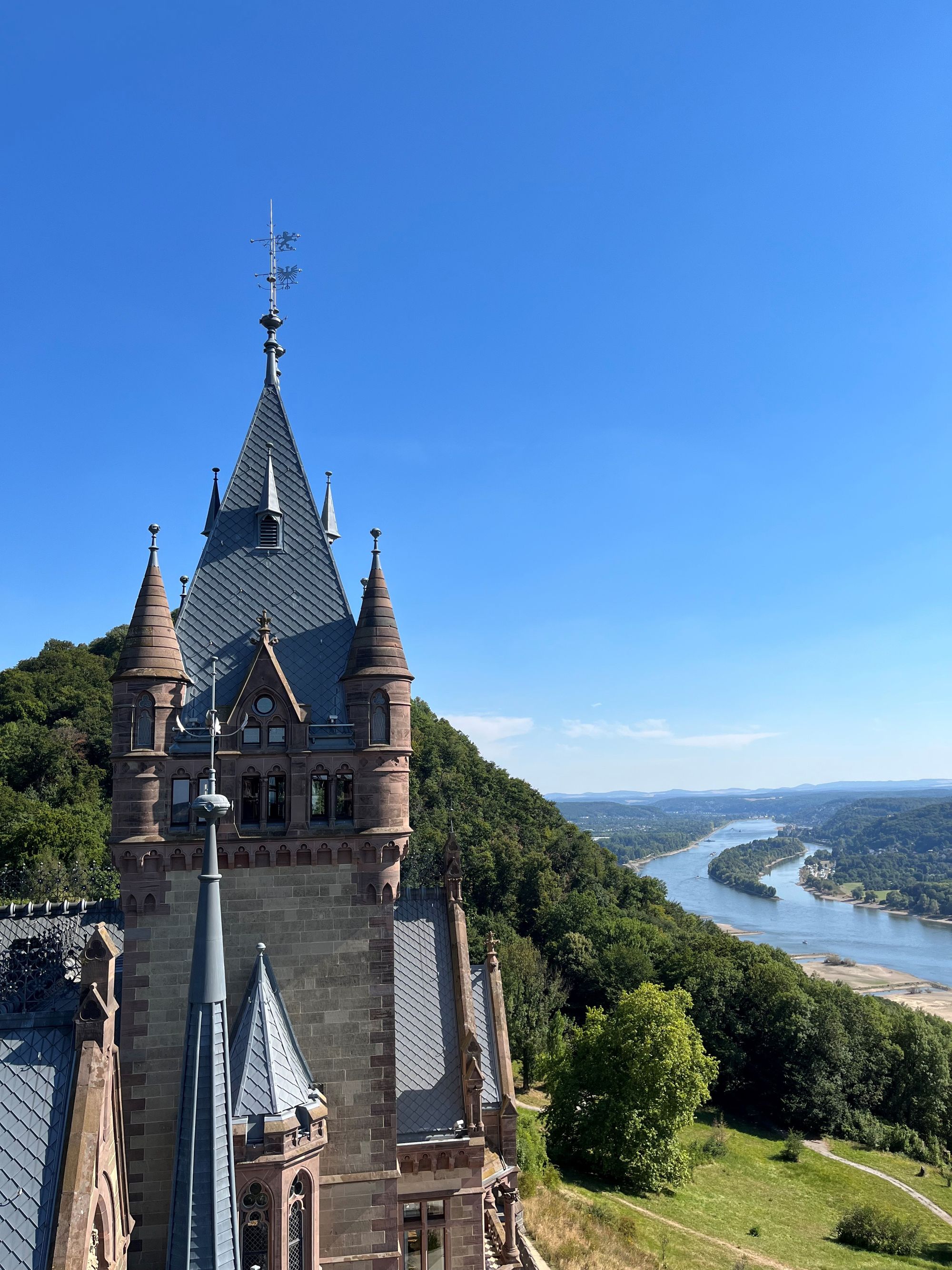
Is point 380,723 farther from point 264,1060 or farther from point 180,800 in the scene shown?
point 264,1060

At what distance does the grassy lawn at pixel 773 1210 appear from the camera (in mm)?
42781

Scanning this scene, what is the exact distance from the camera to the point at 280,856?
63.9 ft

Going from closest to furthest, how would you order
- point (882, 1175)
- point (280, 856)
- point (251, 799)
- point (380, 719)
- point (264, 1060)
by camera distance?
point (264, 1060)
point (280, 856)
point (251, 799)
point (380, 719)
point (882, 1175)

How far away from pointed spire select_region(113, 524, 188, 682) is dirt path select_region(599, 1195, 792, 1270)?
140ft

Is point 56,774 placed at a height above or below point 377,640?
below

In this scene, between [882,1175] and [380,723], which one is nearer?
[380,723]

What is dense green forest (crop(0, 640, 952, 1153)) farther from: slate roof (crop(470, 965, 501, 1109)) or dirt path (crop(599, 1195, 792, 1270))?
slate roof (crop(470, 965, 501, 1109))

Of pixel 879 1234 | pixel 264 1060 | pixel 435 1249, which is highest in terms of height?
pixel 264 1060

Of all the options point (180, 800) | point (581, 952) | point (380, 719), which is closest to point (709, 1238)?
point (380, 719)

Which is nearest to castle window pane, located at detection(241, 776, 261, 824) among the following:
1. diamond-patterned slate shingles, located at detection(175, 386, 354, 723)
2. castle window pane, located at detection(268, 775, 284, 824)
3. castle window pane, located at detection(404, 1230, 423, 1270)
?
castle window pane, located at detection(268, 775, 284, 824)

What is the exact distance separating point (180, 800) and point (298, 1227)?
31.3 ft

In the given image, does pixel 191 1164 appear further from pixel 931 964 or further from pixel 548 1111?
pixel 931 964

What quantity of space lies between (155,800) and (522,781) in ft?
397

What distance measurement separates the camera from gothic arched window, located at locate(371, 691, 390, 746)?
20266 mm
